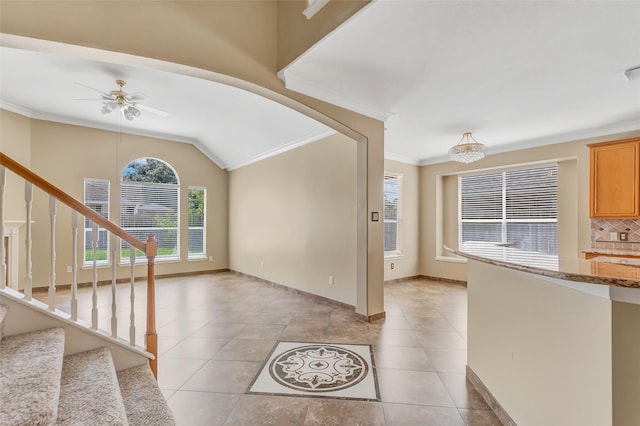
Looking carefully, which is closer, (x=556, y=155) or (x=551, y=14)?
(x=551, y=14)

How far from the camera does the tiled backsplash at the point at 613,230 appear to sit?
12.9ft

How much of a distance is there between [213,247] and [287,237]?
2685 millimetres

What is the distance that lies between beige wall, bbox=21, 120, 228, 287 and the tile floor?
0.93m

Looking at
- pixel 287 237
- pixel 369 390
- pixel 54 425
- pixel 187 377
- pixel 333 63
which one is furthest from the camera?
pixel 287 237

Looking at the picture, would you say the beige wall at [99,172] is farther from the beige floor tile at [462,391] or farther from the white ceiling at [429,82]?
the beige floor tile at [462,391]

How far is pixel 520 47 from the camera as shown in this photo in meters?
2.29

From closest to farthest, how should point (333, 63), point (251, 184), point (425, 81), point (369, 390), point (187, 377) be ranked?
point (369, 390) → point (187, 377) → point (333, 63) → point (425, 81) → point (251, 184)

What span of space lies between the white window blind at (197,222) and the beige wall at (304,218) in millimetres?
930

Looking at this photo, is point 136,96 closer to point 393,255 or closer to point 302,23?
point 302,23

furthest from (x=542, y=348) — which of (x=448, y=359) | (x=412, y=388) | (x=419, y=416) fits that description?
(x=448, y=359)

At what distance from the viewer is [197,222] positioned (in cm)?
702

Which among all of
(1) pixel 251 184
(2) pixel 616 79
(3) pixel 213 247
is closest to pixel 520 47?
(2) pixel 616 79

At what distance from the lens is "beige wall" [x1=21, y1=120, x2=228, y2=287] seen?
5113mm

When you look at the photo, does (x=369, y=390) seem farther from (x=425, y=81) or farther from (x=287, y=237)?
(x=287, y=237)
